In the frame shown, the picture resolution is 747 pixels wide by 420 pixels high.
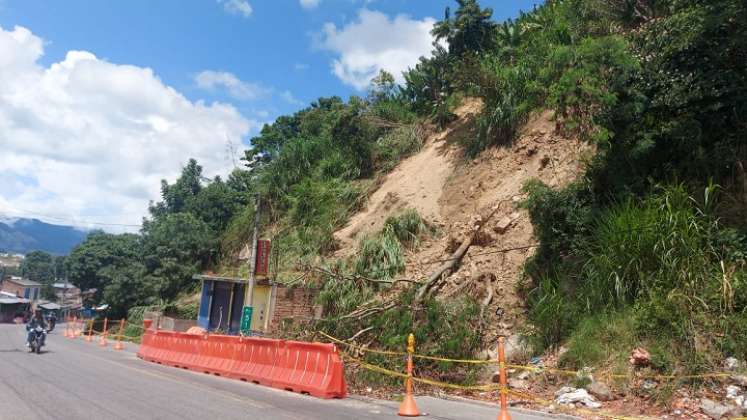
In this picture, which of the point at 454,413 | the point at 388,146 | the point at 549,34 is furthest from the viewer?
the point at 388,146

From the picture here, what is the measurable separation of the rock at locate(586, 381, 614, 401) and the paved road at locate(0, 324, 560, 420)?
3.89ft

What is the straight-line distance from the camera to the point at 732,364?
8266 mm

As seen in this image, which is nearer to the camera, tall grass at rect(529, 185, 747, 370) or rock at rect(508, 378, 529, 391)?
tall grass at rect(529, 185, 747, 370)

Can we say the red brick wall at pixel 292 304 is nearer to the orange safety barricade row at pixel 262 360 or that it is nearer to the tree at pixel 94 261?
the orange safety barricade row at pixel 262 360

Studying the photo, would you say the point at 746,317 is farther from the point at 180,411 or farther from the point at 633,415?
the point at 180,411

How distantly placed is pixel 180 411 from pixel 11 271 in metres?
148

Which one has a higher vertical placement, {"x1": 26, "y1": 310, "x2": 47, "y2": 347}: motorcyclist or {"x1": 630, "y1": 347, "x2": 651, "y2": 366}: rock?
{"x1": 630, "y1": 347, "x2": 651, "y2": 366}: rock

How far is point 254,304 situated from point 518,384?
520 inches

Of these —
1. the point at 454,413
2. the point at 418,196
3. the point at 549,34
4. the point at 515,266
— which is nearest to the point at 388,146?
the point at 418,196

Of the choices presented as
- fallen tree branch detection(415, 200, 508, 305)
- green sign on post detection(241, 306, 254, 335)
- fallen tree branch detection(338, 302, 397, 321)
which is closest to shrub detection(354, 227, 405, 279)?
fallen tree branch detection(415, 200, 508, 305)

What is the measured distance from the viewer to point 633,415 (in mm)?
8086

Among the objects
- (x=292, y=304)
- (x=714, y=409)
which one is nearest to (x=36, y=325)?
(x=292, y=304)

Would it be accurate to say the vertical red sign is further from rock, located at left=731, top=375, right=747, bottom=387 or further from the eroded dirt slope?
rock, located at left=731, top=375, right=747, bottom=387

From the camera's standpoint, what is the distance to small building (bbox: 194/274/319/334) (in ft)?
62.5
